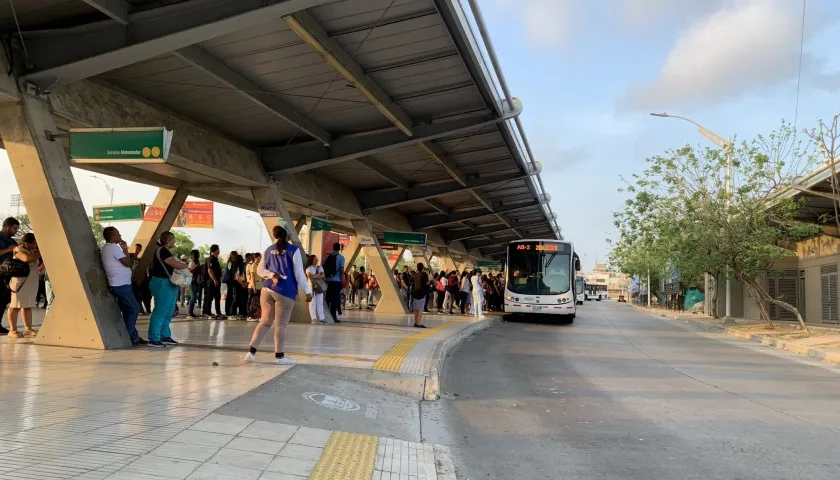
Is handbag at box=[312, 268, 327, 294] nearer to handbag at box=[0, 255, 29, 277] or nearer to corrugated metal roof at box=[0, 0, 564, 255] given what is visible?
corrugated metal roof at box=[0, 0, 564, 255]

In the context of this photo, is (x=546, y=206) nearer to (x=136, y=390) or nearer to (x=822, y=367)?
(x=822, y=367)

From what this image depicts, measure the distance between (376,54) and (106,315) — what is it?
629 centimetres

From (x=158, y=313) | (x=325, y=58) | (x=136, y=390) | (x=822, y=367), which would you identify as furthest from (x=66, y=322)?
(x=822, y=367)

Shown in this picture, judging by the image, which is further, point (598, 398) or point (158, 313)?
point (158, 313)

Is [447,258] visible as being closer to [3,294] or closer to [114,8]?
[3,294]

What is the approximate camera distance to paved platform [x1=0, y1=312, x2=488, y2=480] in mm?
3725

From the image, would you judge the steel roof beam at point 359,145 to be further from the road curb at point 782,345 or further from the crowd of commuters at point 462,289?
the road curb at point 782,345

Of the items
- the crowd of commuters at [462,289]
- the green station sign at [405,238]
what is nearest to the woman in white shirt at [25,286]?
the crowd of commuters at [462,289]

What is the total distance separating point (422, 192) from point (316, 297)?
797 cm

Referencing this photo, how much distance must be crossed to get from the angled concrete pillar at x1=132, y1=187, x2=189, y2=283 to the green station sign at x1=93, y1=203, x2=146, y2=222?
1.91 ft

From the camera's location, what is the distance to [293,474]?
3.89 meters

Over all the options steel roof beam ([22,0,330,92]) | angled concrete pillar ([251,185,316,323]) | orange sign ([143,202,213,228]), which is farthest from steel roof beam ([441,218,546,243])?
steel roof beam ([22,0,330,92])

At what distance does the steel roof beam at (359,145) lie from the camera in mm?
15164

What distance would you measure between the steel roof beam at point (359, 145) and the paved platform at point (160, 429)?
829cm
